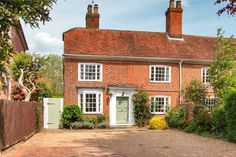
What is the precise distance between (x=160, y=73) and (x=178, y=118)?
625 centimetres

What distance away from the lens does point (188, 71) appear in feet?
112

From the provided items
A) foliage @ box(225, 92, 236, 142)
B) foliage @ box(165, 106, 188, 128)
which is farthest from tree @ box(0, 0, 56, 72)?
foliage @ box(165, 106, 188, 128)

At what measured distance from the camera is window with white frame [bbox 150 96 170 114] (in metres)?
33.1

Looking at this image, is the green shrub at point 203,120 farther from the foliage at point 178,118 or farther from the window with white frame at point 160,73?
the window with white frame at point 160,73

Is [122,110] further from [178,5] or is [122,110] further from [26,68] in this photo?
[178,5]

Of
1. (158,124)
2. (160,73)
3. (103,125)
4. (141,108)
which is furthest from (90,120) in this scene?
(160,73)

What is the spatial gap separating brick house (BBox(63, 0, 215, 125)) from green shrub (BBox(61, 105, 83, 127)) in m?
1.48

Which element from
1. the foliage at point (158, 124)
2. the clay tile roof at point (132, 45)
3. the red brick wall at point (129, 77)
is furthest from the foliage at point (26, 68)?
the foliage at point (158, 124)

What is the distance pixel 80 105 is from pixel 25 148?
1503 cm

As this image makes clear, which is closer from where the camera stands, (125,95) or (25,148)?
(25,148)

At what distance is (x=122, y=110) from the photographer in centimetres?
3269

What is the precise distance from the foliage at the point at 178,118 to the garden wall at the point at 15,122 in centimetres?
968

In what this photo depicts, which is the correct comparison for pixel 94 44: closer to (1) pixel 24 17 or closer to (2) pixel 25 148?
(2) pixel 25 148

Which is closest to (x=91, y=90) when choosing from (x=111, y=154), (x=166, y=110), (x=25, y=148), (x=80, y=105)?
(x=80, y=105)
